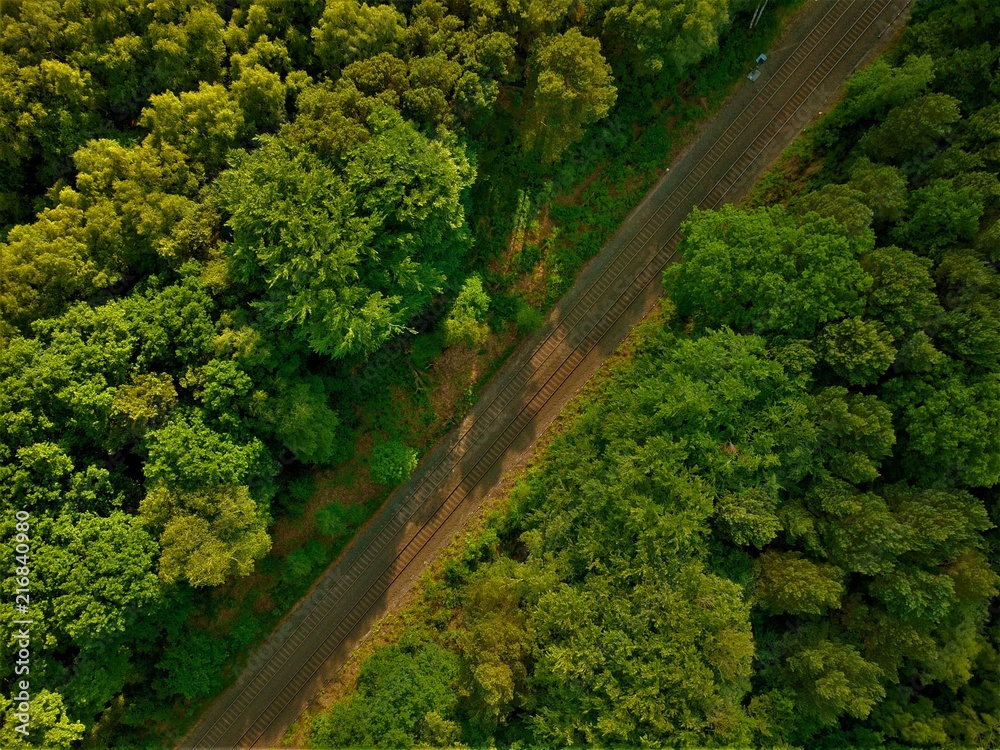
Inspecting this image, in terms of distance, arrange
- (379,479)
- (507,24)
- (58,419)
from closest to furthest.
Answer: (58,419) < (507,24) < (379,479)

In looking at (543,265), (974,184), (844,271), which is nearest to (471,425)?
(543,265)

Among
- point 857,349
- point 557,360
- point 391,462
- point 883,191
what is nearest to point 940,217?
point 883,191

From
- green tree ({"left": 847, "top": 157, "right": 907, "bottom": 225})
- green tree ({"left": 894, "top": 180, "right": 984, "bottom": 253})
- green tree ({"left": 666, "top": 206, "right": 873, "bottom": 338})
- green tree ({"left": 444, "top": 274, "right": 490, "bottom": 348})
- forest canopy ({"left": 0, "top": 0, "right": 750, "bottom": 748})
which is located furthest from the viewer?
green tree ({"left": 444, "top": 274, "right": 490, "bottom": 348})

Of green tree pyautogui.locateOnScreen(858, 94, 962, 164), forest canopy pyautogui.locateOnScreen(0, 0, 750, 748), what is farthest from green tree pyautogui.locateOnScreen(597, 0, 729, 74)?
green tree pyautogui.locateOnScreen(858, 94, 962, 164)

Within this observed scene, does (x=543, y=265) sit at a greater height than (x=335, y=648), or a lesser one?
greater

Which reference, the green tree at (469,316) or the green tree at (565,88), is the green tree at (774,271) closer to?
the green tree at (565,88)

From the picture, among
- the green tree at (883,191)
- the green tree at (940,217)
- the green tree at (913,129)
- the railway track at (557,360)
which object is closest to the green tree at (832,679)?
the railway track at (557,360)

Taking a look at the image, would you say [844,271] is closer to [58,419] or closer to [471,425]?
[471,425]

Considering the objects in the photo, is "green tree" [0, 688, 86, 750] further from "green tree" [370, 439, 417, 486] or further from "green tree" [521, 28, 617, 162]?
"green tree" [521, 28, 617, 162]

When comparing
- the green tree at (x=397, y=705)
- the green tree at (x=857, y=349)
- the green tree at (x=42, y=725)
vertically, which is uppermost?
the green tree at (x=857, y=349)
